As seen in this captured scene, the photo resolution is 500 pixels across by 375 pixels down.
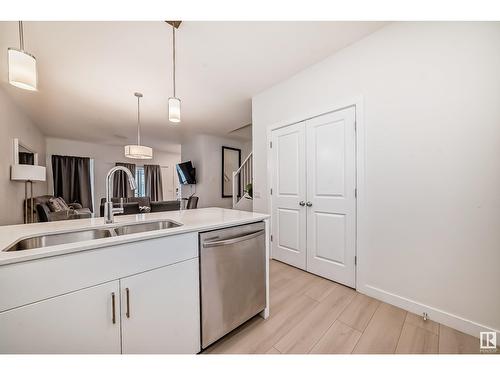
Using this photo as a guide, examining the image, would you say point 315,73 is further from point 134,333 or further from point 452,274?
point 134,333

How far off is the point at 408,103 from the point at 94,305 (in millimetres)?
2497

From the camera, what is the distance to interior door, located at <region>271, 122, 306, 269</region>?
2.49 m

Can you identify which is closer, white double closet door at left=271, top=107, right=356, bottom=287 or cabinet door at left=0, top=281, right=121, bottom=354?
cabinet door at left=0, top=281, right=121, bottom=354

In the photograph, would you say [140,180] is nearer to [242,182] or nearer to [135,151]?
[135,151]

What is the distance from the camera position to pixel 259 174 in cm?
307

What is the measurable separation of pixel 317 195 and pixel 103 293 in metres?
2.09

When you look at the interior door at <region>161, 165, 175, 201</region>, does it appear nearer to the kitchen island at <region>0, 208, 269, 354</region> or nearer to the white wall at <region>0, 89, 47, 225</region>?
the white wall at <region>0, 89, 47, 225</region>

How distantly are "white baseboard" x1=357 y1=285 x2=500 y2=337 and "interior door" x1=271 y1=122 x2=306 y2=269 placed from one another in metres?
0.79

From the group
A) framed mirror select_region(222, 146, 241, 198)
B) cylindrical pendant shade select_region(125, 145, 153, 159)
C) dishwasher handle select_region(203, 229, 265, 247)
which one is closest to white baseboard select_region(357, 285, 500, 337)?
dishwasher handle select_region(203, 229, 265, 247)

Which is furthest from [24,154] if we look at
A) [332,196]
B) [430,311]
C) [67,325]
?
[430,311]

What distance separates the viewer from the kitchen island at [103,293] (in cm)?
74

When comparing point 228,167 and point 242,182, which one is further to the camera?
point 228,167

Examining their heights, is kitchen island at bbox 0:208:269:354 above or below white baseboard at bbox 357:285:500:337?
above

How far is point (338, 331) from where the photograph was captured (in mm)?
1456
